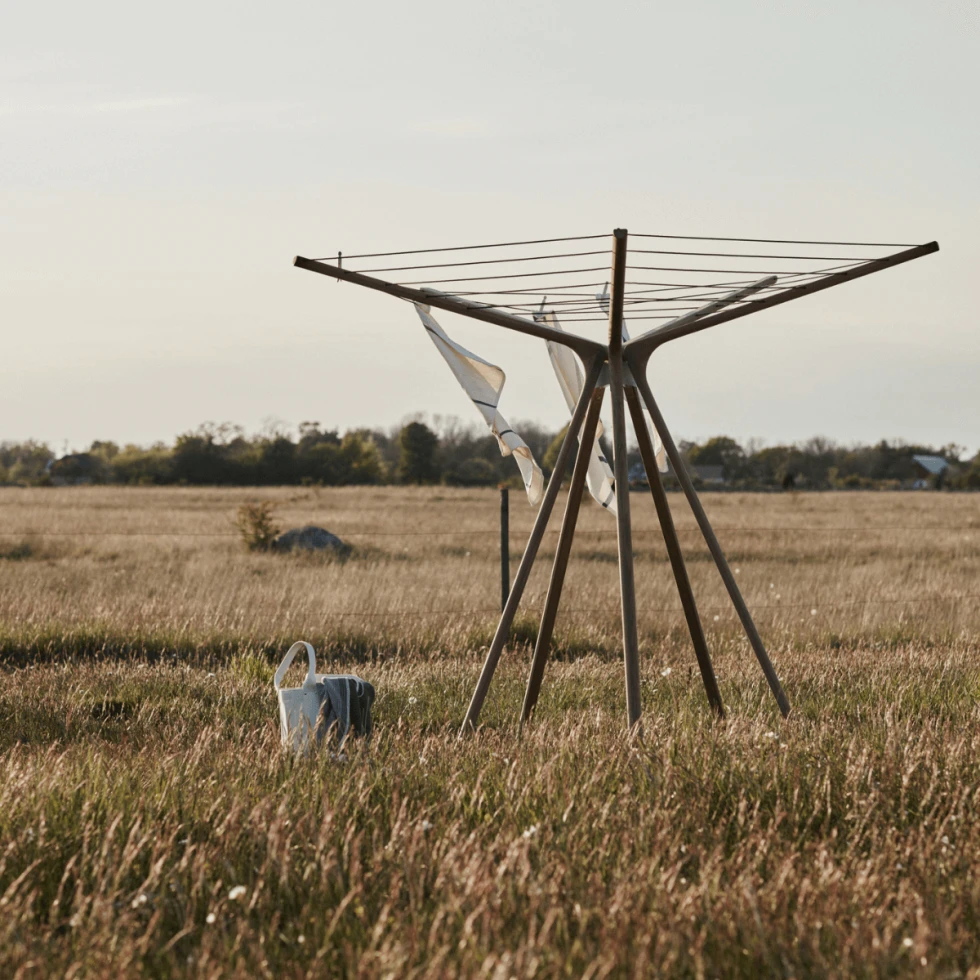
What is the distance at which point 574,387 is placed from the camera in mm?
5746

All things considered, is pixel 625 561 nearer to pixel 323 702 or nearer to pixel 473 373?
pixel 473 373

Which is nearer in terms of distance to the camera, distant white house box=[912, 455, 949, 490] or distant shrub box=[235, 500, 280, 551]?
distant shrub box=[235, 500, 280, 551]

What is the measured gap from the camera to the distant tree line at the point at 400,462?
6031 cm

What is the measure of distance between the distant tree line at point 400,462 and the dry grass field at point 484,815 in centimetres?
3391

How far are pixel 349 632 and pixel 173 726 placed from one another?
12.0 feet

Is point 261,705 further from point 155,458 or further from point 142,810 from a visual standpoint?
point 155,458

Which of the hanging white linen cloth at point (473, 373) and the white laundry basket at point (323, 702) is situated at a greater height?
the hanging white linen cloth at point (473, 373)

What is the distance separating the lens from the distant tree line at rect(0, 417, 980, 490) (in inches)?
2375

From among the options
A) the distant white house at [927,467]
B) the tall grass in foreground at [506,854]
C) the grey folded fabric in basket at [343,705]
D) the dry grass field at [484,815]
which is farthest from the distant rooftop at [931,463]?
the tall grass in foreground at [506,854]

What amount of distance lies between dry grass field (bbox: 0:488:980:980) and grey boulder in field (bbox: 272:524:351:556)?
1009 centimetres

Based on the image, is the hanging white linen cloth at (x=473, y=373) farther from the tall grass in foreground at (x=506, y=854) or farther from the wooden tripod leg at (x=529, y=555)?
the tall grass in foreground at (x=506, y=854)

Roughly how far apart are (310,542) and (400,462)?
45.0m

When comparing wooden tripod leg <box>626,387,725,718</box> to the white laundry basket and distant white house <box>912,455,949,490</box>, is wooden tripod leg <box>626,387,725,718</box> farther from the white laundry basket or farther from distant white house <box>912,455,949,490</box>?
distant white house <box>912,455,949,490</box>

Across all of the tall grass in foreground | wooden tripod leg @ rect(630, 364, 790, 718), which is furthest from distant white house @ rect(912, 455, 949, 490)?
the tall grass in foreground
